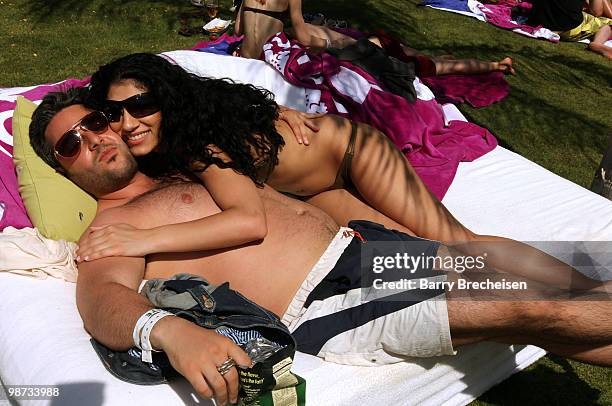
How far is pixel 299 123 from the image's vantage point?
128 inches

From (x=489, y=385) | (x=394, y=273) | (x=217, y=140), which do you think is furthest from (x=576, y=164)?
(x=217, y=140)

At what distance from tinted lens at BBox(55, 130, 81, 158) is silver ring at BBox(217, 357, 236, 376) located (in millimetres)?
1472

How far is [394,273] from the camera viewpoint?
2.75 m

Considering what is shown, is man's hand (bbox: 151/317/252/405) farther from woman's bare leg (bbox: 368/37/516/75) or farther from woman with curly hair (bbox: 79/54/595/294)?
woman's bare leg (bbox: 368/37/516/75)

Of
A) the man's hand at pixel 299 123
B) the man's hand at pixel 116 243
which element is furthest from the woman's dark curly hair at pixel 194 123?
the man's hand at pixel 116 243

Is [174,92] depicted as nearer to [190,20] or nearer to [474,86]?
[474,86]

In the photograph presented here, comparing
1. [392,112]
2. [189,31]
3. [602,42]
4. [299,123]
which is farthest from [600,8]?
[299,123]

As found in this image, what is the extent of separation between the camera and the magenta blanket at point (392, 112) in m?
4.16

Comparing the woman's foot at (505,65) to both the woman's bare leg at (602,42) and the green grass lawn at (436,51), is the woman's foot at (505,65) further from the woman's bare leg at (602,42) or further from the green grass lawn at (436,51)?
the woman's bare leg at (602,42)

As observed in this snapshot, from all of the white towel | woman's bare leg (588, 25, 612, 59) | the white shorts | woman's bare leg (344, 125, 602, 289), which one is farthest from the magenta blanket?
woman's bare leg (588, 25, 612, 59)

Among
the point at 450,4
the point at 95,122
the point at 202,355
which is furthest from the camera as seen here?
the point at 450,4

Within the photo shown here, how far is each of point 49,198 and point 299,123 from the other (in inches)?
53.9

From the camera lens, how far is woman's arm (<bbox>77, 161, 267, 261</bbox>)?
8.32 feet

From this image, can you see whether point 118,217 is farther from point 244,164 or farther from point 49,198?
point 244,164
